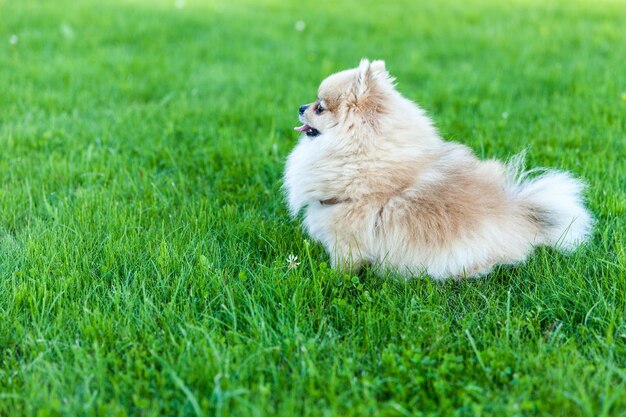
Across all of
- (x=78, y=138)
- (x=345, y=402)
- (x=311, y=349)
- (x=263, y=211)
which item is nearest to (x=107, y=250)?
(x=263, y=211)

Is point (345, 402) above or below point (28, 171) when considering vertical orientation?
below

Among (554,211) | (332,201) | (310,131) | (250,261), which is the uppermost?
(310,131)

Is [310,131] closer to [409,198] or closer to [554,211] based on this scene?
[409,198]

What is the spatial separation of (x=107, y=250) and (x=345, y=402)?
169cm

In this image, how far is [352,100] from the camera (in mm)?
3215

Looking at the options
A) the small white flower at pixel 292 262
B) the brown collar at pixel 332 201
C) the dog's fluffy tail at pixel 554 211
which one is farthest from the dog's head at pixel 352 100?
the dog's fluffy tail at pixel 554 211

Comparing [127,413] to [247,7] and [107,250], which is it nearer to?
[107,250]

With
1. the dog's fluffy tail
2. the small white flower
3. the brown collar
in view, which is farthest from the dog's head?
the dog's fluffy tail

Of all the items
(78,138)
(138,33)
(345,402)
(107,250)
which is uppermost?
(138,33)

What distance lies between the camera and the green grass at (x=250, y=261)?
236 centimetres

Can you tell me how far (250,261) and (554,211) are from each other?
1691 millimetres

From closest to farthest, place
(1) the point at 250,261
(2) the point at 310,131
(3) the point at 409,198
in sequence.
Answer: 1. (3) the point at 409,198
2. (1) the point at 250,261
3. (2) the point at 310,131

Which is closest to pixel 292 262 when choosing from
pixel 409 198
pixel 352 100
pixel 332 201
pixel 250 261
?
pixel 250 261

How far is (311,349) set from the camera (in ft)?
8.30
